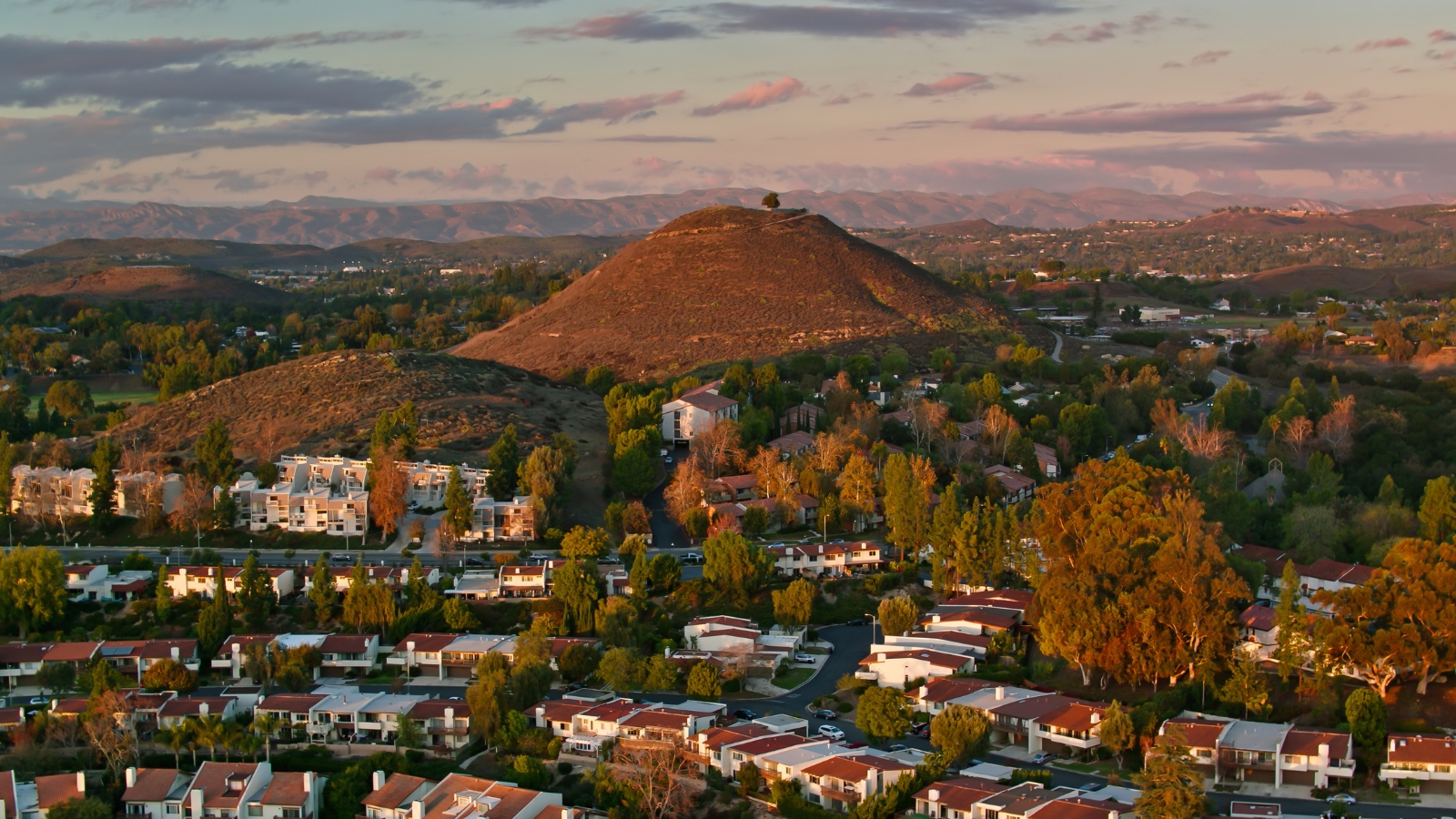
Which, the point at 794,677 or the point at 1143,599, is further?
the point at 794,677

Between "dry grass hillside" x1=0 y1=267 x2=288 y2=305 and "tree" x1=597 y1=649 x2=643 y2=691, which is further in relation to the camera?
"dry grass hillside" x1=0 y1=267 x2=288 y2=305

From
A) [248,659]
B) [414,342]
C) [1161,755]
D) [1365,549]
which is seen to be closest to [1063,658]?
[1161,755]

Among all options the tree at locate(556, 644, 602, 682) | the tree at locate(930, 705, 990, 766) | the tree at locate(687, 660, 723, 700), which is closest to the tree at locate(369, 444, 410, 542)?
the tree at locate(556, 644, 602, 682)

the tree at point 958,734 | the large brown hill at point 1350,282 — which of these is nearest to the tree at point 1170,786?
the tree at point 958,734

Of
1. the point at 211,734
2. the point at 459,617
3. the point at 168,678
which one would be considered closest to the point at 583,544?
the point at 459,617

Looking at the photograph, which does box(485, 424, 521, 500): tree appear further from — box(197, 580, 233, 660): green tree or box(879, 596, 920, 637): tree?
box(879, 596, 920, 637): tree

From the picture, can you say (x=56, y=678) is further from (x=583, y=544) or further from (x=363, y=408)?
(x=363, y=408)

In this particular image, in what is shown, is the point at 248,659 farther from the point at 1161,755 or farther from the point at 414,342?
the point at 414,342
